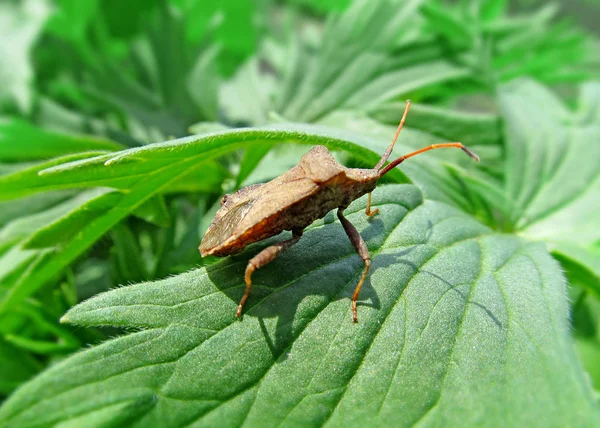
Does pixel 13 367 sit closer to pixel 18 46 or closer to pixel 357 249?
pixel 357 249

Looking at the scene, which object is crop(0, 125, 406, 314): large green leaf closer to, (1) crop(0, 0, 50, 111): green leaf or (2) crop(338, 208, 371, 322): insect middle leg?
(2) crop(338, 208, 371, 322): insect middle leg

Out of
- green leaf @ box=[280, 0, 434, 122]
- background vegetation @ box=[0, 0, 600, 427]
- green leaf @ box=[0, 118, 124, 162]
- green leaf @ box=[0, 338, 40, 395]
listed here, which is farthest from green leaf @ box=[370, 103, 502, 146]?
green leaf @ box=[0, 338, 40, 395]

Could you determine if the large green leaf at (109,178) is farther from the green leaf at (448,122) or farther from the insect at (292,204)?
the green leaf at (448,122)

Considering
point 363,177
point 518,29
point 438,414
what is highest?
point 518,29

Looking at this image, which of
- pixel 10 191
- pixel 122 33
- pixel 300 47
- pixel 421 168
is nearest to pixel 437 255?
pixel 421 168

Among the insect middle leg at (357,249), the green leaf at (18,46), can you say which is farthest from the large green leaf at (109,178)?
the green leaf at (18,46)

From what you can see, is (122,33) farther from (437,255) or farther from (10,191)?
(437,255)
